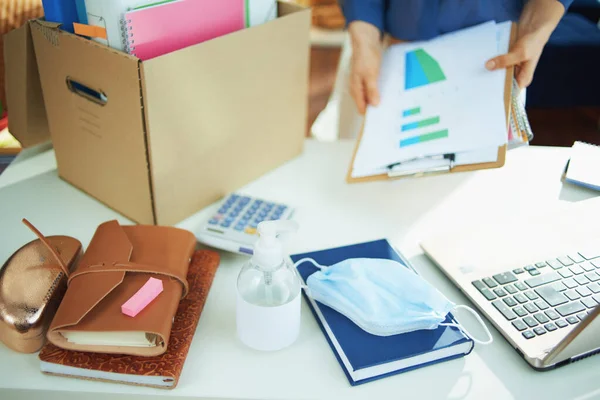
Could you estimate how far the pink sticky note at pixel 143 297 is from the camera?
57 centimetres

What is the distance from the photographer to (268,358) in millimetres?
614

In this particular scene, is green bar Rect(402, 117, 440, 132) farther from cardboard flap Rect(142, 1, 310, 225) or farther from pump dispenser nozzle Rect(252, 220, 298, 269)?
pump dispenser nozzle Rect(252, 220, 298, 269)

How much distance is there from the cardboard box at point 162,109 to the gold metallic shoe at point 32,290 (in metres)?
0.18

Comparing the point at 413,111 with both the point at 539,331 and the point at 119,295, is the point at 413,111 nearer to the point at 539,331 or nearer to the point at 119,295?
the point at 539,331

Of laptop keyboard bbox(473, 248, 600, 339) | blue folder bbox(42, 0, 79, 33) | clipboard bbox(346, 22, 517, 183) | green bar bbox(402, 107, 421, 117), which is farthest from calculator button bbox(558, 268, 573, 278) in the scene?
blue folder bbox(42, 0, 79, 33)

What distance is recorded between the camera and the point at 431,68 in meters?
0.88

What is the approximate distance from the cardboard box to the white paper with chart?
0.60ft

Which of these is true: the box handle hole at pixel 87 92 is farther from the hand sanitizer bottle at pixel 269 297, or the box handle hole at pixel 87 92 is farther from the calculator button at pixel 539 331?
the calculator button at pixel 539 331

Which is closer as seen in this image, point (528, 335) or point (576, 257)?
point (528, 335)

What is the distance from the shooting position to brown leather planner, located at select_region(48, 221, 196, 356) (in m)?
0.56

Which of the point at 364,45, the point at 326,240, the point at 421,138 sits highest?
the point at 364,45

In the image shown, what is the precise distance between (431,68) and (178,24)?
1.37 ft

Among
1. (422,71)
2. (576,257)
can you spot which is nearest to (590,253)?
(576,257)

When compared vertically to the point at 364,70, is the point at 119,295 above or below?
below
